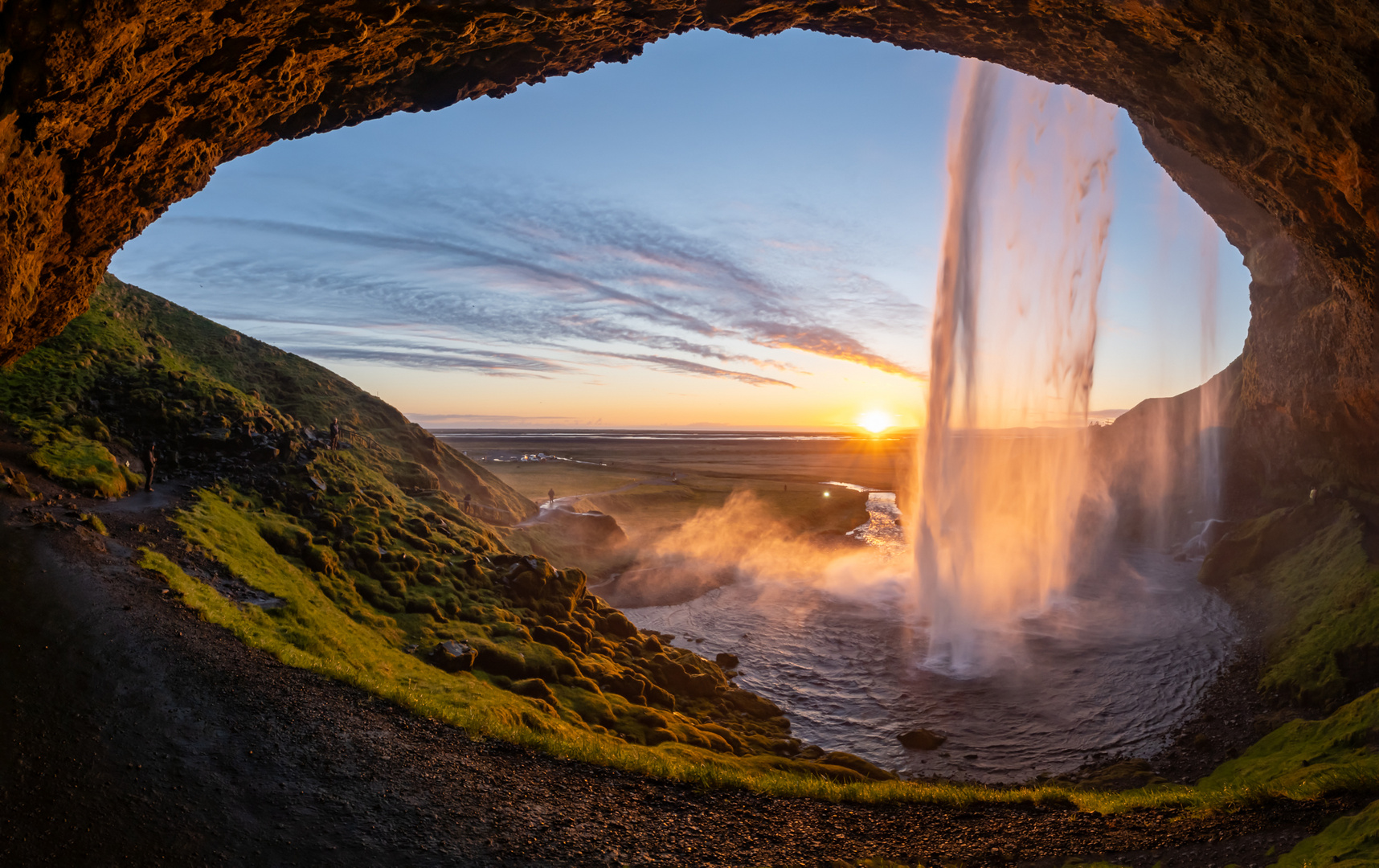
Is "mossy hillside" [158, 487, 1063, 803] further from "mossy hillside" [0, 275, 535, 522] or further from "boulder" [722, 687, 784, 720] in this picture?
"mossy hillside" [0, 275, 535, 522]

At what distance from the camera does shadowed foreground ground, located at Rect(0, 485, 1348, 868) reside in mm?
8422

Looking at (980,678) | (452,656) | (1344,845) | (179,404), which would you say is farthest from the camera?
(179,404)

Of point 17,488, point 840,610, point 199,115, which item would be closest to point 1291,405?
point 840,610

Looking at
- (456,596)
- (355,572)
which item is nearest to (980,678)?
(456,596)

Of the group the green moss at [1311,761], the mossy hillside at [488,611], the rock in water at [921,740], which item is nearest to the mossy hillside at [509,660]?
the mossy hillside at [488,611]

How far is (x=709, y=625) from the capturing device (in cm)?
3469

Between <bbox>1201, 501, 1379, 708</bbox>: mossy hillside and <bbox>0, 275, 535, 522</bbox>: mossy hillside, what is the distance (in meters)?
42.0

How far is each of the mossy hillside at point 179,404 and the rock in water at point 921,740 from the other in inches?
1146

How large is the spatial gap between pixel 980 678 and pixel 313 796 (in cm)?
2562

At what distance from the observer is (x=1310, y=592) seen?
2912 cm

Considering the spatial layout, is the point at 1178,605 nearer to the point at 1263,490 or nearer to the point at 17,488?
the point at 1263,490

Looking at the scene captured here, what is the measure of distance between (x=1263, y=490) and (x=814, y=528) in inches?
1343

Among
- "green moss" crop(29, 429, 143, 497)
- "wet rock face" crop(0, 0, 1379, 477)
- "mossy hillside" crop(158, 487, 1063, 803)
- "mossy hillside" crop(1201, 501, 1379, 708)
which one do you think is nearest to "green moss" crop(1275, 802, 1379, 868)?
"mossy hillside" crop(158, 487, 1063, 803)

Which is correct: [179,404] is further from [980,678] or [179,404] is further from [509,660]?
[980,678]
